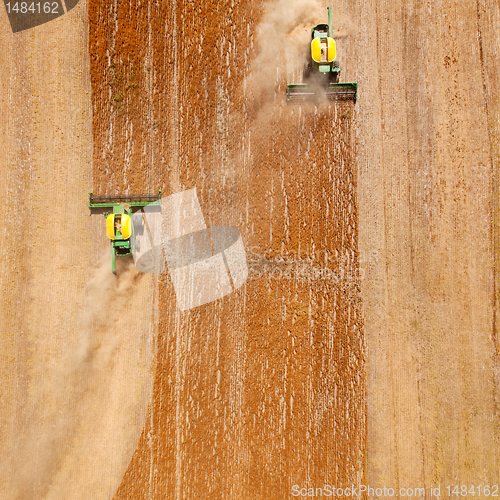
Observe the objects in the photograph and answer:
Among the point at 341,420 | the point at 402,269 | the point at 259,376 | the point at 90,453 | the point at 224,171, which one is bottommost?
the point at 90,453

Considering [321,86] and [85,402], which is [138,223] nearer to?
[85,402]

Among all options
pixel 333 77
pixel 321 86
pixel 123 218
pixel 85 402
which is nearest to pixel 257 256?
pixel 123 218

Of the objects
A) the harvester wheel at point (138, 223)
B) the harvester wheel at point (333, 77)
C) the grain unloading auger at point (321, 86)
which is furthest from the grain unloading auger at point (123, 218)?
the harvester wheel at point (333, 77)

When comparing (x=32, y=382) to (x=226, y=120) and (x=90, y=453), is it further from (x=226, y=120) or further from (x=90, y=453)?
(x=226, y=120)

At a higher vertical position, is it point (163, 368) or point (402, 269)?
point (402, 269)

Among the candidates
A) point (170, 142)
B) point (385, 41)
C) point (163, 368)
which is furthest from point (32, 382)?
point (385, 41)

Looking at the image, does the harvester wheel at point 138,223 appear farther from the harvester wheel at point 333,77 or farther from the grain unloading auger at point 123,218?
the harvester wheel at point 333,77

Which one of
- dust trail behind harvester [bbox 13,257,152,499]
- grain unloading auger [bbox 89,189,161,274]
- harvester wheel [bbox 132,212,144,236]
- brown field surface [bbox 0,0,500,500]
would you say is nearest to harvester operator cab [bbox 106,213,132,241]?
grain unloading auger [bbox 89,189,161,274]

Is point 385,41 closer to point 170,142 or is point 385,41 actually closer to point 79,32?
point 170,142
